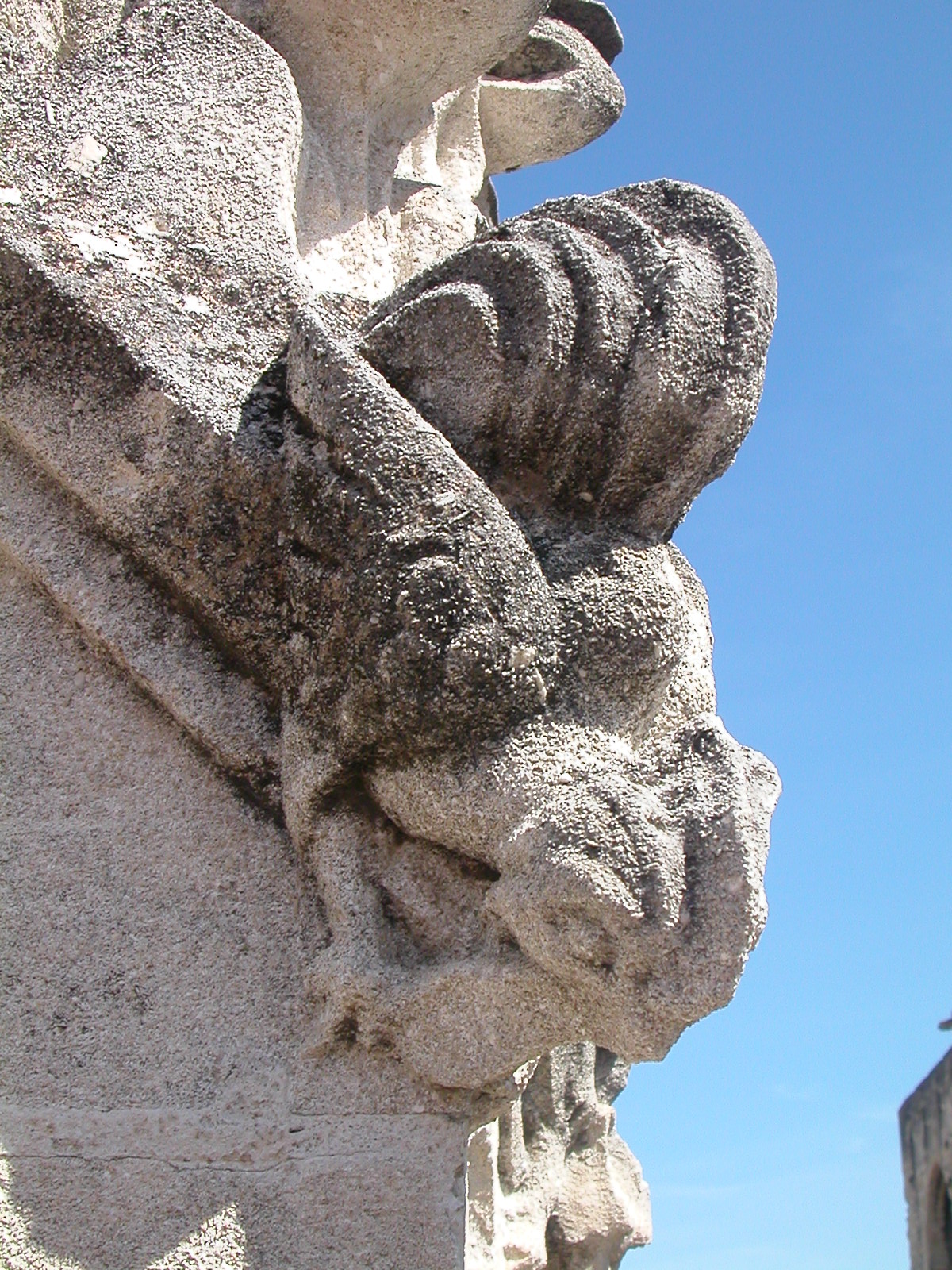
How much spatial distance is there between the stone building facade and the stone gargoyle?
653 inches

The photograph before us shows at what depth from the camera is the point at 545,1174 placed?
2.77m

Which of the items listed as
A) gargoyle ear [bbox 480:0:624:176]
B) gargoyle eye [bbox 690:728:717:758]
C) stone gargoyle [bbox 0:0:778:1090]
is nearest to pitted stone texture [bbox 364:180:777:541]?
stone gargoyle [bbox 0:0:778:1090]

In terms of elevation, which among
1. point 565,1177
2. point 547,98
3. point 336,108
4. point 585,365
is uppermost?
point 547,98

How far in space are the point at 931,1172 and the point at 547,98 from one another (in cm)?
1693

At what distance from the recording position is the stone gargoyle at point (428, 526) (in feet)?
5.21

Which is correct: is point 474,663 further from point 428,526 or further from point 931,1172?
point 931,1172

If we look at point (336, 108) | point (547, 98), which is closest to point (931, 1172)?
point (547, 98)

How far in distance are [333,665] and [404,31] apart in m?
1.36

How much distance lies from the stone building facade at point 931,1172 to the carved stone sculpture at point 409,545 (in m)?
16.6

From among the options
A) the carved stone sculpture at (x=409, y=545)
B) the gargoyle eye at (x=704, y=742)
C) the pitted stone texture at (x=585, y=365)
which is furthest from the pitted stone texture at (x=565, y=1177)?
the pitted stone texture at (x=585, y=365)

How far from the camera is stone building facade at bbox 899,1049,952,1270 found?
16656 millimetres

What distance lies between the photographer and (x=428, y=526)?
64.9 inches

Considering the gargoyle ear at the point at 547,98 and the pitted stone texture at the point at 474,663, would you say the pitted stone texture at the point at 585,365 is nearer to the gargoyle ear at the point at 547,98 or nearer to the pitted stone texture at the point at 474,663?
the pitted stone texture at the point at 474,663

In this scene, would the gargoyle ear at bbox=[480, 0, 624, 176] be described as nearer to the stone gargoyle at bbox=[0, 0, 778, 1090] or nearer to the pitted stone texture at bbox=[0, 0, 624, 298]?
the pitted stone texture at bbox=[0, 0, 624, 298]
